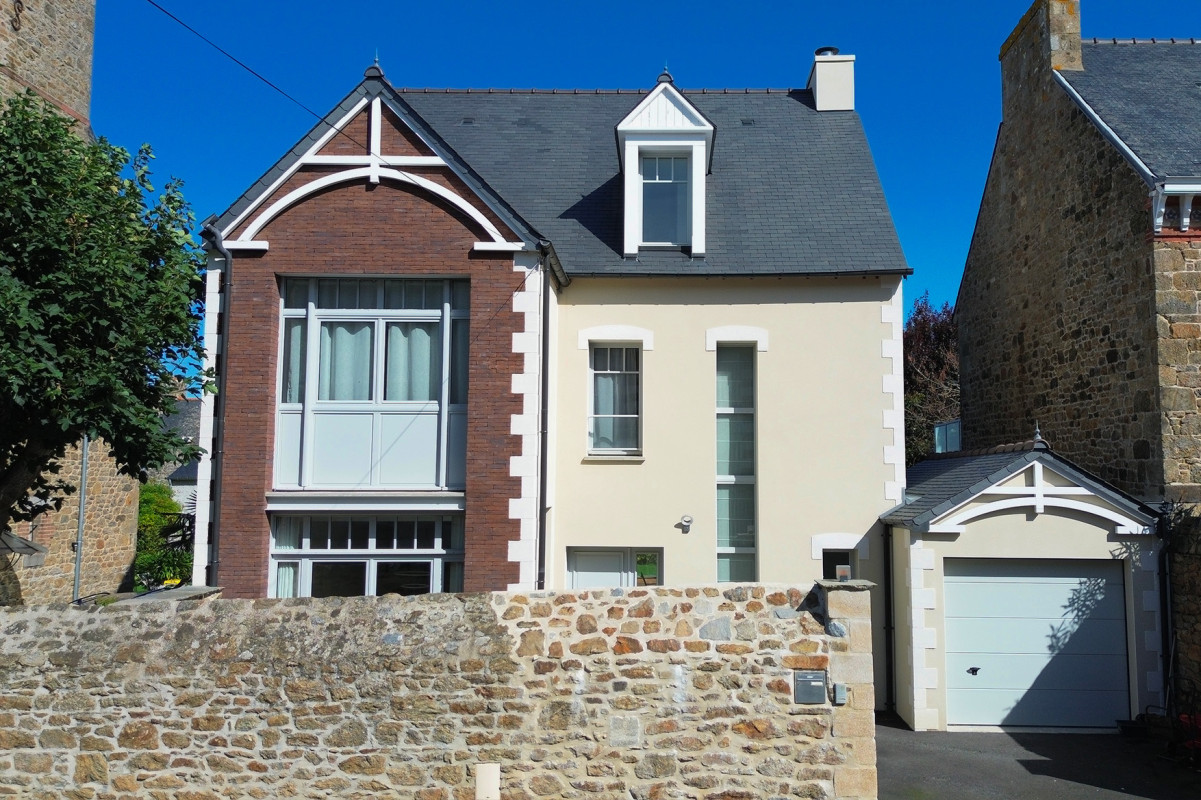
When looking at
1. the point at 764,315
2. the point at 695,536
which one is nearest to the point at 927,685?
the point at 695,536

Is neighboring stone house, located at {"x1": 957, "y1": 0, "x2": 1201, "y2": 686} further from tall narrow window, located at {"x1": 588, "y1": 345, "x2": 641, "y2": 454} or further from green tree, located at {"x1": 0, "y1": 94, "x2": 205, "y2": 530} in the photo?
green tree, located at {"x1": 0, "y1": 94, "x2": 205, "y2": 530}

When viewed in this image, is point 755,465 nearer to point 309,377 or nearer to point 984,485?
point 984,485

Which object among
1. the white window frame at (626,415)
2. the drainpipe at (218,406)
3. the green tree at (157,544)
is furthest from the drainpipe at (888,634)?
the green tree at (157,544)

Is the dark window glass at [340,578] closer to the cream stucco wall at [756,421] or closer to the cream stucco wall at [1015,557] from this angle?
the cream stucco wall at [756,421]

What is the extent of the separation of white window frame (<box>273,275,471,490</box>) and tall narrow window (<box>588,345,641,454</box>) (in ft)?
7.66

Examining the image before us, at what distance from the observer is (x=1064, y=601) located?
35.6ft

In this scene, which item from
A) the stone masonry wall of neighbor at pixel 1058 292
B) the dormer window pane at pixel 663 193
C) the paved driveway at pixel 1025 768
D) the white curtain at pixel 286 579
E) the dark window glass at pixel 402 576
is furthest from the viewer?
the dormer window pane at pixel 663 193

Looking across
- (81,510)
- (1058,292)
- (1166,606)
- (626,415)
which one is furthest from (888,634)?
(81,510)

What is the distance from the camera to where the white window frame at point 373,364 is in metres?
10.3

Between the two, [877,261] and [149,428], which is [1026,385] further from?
[149,428]

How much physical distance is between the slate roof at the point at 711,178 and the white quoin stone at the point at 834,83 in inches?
7.7

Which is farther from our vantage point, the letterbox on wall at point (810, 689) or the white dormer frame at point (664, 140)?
the white dormer frame at point (664, 140)

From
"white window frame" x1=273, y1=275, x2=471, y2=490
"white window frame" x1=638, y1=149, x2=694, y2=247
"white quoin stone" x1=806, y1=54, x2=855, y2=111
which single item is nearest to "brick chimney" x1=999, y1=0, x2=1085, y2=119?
"white quoin stone" x1=806, y1=54, x2=855, y2=111

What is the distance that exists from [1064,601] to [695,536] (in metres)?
4.74
